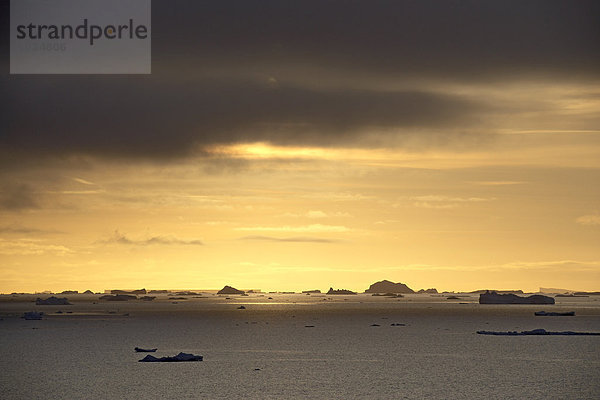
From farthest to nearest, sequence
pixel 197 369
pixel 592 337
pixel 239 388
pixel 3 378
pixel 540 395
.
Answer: pixel 592 337 < pixel 197 369 < pixel 3 378 < pixel 239 388 < pixel 540 395

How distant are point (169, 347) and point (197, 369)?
22788 mm

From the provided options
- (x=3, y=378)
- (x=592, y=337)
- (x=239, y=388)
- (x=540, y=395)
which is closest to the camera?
(x=540, y=395)

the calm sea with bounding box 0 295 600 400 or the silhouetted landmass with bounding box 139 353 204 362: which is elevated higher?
the silhouetted landmass with bounding box 139 353 204 362

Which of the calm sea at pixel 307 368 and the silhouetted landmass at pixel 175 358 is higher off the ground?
the silhouetted landmass at pixel 175 358

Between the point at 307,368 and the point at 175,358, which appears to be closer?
the point at 307,368

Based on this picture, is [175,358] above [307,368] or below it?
above

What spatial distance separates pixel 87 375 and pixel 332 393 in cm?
1775

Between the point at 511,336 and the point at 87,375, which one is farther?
the point at 511,336

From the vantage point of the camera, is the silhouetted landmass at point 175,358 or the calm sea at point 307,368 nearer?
the calm sea at point 307,368

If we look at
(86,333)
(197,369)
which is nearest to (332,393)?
(197,369)

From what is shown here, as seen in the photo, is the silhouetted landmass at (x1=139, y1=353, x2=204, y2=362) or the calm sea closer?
the calm sea

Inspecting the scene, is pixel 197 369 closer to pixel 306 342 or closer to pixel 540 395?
pixel 540 395

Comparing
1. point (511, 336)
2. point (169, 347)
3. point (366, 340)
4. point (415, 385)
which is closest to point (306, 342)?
point (366, 340)

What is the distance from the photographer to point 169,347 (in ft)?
263
